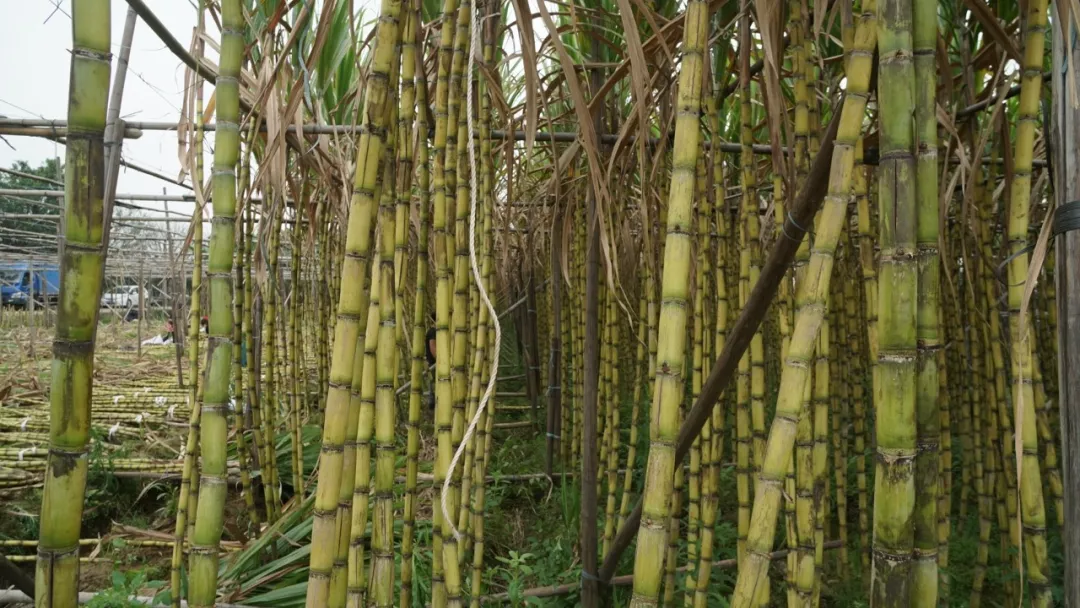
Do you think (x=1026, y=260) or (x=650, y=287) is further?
(x=650, y=287)

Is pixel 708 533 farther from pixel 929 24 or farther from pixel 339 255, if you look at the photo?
pixel 339 255

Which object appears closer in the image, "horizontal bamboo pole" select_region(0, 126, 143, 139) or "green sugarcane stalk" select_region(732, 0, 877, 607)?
"green sugarcane stalk" select_region(732, 0, 877, 607)

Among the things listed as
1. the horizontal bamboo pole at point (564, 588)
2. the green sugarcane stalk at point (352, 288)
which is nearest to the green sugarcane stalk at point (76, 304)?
the green sugarcane stalk at point (352, 288)

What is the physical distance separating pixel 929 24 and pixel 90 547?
3188 millimetres

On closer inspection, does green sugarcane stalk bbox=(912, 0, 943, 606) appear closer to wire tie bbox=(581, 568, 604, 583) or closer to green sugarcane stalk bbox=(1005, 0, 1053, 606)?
green sugarcane stalk bbox=(1005, 0, 1053, 606)

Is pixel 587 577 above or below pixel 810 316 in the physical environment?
below

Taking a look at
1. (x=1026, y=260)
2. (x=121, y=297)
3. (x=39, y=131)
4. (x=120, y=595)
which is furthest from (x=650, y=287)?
(x=121, y=297)

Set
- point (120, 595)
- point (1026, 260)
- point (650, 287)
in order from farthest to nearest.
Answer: point (120, 595)
point (650, 287)
point (1026, 260)

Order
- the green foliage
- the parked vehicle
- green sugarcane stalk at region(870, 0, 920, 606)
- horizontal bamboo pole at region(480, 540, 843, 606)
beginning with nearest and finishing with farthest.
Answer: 1. green sugarcane stalk at region(870, 0, 920, 606)
2. the green foliage
3. horizontal bamboo pole at region(480, 540, 843, 606)
4. the parked vehicle

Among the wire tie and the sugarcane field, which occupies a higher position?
the sugarcane field

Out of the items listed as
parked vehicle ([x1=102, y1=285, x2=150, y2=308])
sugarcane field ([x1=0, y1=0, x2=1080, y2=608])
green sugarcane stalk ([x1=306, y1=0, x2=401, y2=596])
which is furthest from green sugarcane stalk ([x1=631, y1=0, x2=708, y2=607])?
parked vehicle ([x1=102, y1=285, x2=150, y2=308])

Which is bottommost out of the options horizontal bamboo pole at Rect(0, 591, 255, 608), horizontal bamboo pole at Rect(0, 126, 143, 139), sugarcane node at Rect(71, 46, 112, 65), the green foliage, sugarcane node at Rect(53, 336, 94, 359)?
horizontal bamboo pole at Rect(0, 591, 255, 608)

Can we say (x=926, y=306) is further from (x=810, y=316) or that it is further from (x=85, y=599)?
(x=85, y=599)

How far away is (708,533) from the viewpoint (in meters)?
1.27
